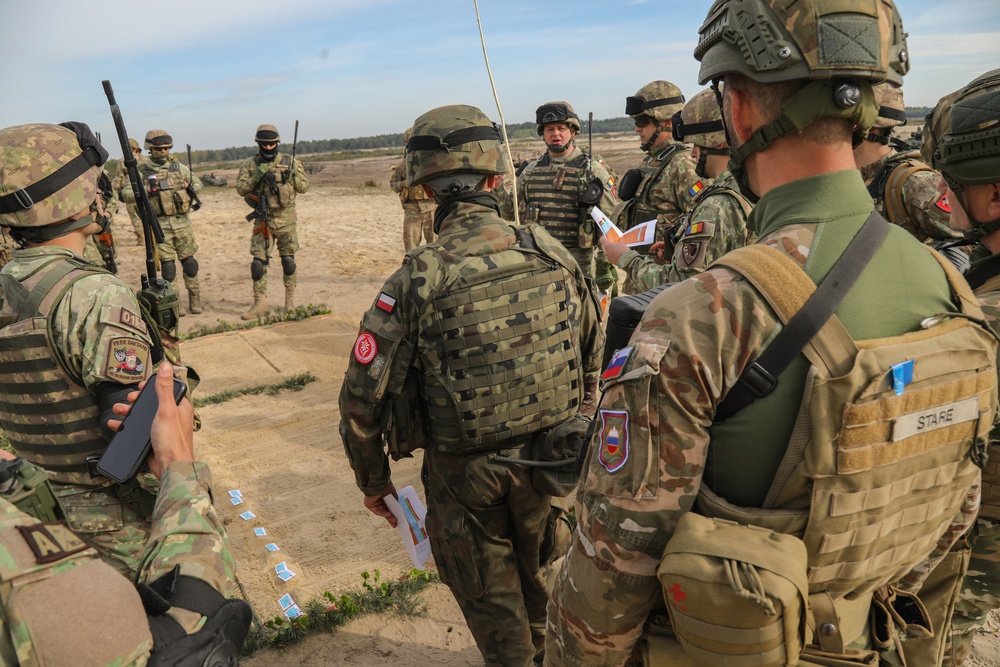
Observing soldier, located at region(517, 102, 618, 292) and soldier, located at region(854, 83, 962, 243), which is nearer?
soldier, located at region(854, 83, 962, 243)

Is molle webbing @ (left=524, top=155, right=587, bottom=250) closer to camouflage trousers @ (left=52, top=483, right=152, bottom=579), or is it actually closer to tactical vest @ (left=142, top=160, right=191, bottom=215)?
camouflage trousers @ (left=52, top=483, right=152, bottom=579)

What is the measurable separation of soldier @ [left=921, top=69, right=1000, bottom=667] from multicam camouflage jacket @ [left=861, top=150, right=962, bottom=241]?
6.29 ft

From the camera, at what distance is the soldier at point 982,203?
6.87 feet

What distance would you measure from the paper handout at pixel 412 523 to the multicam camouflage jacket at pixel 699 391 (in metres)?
1.51

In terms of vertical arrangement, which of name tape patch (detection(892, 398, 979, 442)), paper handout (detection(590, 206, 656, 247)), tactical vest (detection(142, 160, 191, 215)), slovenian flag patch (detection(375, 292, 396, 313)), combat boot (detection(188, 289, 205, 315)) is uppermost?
tactical vest (detection(142, 160, 191, 215))

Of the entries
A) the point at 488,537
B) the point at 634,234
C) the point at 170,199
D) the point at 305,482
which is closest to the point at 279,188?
the point at 170,199

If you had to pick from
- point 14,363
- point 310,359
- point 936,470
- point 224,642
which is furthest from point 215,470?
point 936,470

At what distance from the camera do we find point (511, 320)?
272 centimetres

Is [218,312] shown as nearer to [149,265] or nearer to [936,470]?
[149,265]

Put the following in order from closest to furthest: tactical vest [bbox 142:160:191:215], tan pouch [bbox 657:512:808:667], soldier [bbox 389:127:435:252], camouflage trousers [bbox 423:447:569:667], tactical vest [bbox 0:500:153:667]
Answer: tactical vest [bbox 0:500:153:667] → tan pouch [bbox 657:512:808:667] → camouflage trousers [bbox 423:447:569:667] → tactical vest [bbox 142:160:191:215] → soldier [bbox 389:127:435:252]

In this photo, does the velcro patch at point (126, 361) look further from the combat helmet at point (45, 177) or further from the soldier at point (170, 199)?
the soldier at point (170, 199)

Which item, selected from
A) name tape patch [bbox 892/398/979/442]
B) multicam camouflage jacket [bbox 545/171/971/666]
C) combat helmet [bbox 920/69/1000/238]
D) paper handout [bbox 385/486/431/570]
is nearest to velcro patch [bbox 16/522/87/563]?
multicam camouflage jacket [bbox 545/171/971/666]

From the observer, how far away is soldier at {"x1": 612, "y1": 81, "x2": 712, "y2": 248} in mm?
5492

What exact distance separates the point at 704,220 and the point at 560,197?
132 inches
